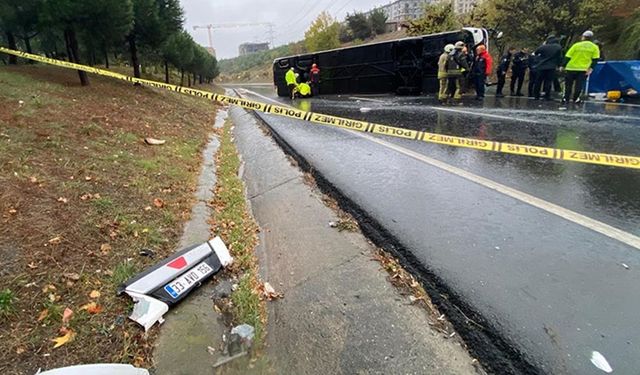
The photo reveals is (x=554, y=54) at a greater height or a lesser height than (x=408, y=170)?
greater

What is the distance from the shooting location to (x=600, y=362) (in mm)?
1969

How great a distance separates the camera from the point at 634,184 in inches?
166

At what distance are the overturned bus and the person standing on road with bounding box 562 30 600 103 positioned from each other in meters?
4.38

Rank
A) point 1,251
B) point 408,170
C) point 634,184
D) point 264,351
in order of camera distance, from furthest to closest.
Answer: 1. point 408,170
2. point 634,184
3. point 1,251
4. point 264,351

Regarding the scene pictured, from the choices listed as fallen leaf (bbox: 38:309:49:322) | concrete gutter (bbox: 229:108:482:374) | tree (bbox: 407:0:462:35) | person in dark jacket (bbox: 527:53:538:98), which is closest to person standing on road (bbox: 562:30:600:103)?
person in dark jacket (bbox: 527:53:538:98)

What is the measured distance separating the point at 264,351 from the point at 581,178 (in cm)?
420

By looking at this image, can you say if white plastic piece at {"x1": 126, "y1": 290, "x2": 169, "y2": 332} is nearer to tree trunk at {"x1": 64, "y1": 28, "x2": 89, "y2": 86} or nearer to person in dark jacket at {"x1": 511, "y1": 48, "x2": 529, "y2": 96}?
tree trunk at {"x1": 64, "y1": 28, "x2": 89, "y2": 86}

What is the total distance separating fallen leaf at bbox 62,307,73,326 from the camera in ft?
8.42

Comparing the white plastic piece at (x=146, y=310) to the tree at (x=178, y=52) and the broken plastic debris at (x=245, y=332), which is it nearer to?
the broken plastic debris at (x=245, y=332)

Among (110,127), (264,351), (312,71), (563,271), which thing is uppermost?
(312,71)

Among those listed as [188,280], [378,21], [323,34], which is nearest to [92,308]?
[188,280]

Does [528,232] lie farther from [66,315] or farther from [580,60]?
[580,60]

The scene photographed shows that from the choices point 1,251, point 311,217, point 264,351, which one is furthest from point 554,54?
point 1,251

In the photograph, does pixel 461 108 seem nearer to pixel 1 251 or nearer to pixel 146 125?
pixel 146 125
